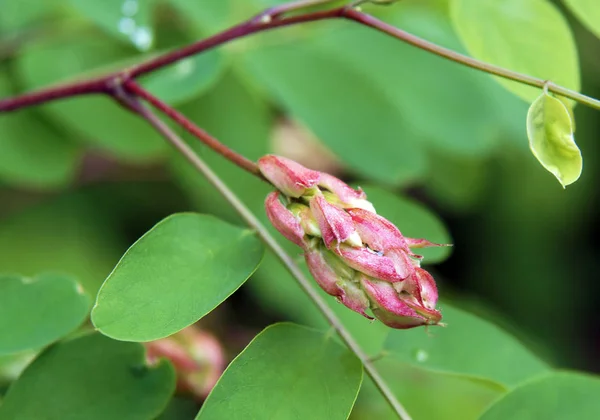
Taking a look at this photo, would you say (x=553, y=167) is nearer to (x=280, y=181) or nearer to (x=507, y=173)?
(x=280, y=181)

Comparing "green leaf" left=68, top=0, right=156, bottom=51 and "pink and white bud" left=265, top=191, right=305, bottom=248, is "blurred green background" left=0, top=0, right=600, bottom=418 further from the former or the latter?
"pink and white bud" left=265, top=191, right=305, bottom=248

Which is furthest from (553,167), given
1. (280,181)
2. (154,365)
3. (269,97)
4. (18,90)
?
(18,90)

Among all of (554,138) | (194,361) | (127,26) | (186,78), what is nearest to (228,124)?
(186,78)

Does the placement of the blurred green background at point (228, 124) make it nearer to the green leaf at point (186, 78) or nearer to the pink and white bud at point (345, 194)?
the green leaf at point (186, 78)

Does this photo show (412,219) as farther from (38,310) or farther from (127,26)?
(127,26)

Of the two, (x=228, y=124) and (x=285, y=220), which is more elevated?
(x=285, y=220)

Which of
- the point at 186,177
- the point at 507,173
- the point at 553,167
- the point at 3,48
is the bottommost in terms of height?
the point at 507,173
